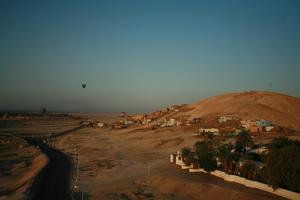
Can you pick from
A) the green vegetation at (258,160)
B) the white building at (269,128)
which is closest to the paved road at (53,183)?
the green vegetation at (258,160)

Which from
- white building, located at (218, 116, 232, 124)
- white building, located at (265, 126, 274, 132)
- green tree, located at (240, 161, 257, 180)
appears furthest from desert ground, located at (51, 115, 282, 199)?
white building, located at (218, 116, 232, 124)

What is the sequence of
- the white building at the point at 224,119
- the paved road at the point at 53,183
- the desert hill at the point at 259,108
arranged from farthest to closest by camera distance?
the desert hill at the point at 259,108, the white building at the point at 224,119, the paved road at the point at 53,183

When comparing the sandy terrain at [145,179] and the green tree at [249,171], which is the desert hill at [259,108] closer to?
the sandy terrain at [145,179]

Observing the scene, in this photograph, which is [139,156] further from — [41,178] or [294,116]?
[294,116]

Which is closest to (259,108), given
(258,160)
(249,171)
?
(258,160)

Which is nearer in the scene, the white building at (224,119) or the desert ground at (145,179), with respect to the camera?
the desert ground at (145,179)

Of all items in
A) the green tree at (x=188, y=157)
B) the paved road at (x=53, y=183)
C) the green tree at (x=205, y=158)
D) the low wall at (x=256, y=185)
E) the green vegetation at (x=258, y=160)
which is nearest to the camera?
the low wall at (x=256, y=185)

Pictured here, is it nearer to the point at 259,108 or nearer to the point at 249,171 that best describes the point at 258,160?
the point at 249,171
